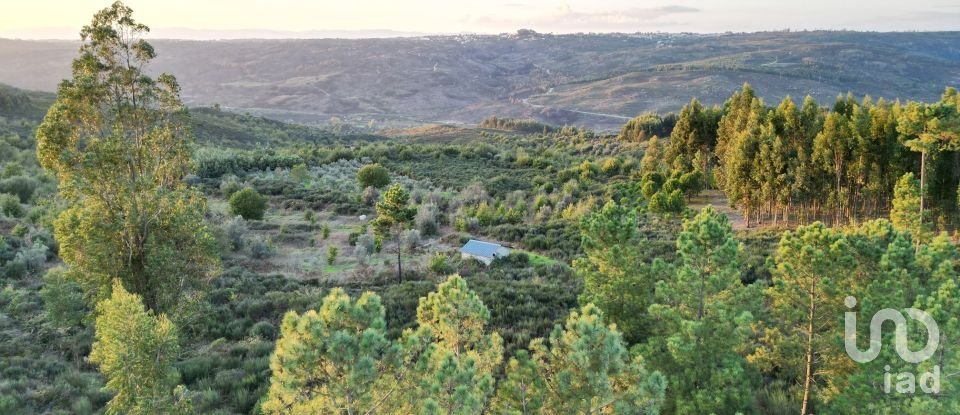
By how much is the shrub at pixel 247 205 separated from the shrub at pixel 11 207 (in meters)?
8.34

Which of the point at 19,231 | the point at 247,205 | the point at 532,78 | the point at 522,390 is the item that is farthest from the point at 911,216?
the point at 532,78

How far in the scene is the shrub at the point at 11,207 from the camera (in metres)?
22.8

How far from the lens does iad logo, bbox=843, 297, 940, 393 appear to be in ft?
20.4

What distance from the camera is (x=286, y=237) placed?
23641 mm

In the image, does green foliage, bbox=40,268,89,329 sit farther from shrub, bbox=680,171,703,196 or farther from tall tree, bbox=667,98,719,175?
tall tree, bbox=667,98,719,175

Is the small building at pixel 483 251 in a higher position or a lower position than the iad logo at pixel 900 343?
lower

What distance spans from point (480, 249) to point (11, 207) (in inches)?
787

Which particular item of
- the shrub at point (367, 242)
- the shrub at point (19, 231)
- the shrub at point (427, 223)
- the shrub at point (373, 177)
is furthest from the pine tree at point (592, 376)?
the shrub at point (373, 177)

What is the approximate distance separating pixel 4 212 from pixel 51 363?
1742 cm

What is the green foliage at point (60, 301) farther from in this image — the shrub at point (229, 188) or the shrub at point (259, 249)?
the shrub at point (229, 188)

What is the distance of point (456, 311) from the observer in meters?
6.10

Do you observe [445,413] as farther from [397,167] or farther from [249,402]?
[397,167]

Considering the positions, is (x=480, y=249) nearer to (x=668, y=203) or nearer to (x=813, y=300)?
(x=668, y=203)

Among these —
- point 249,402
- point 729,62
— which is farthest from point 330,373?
point 729,62
